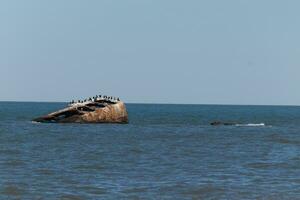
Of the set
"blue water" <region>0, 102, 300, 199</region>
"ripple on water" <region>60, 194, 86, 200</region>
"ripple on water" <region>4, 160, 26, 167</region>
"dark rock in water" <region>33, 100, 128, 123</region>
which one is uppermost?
"dark rock in water" <region>33, 100, 128, 123</region>

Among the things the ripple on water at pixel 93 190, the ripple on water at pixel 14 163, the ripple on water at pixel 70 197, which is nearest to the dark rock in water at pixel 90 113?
the ripple on water at pixel 14 163

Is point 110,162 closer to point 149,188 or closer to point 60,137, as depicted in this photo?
point 149,188

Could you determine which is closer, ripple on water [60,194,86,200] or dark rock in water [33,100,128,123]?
ripple on water [60,194,86,200]

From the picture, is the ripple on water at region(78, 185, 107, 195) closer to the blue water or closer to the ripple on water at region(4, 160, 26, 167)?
the blue water

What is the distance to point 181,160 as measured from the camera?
39.2m

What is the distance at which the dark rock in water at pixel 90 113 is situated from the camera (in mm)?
82500

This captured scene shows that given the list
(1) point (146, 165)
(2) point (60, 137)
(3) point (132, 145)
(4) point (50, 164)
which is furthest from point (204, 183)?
(2) point (60, 137)

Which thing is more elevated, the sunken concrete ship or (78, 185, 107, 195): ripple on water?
the sunken concrete ship

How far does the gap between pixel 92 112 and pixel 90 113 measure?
28 cm

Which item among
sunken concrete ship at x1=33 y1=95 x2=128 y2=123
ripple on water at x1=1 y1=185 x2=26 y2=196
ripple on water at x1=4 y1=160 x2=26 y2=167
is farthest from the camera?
sunken concrete ship at x1=33 y1=95 x2=128 y2=123

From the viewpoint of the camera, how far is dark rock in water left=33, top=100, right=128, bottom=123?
3248 inches

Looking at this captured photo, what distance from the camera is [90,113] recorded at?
270ft

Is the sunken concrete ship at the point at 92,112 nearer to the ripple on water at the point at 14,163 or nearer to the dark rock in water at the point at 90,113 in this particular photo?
the dark rock in water at the point at 90,113

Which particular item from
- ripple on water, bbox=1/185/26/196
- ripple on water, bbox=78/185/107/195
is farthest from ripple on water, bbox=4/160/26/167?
ripple on water, bbox=78/185/107/195
